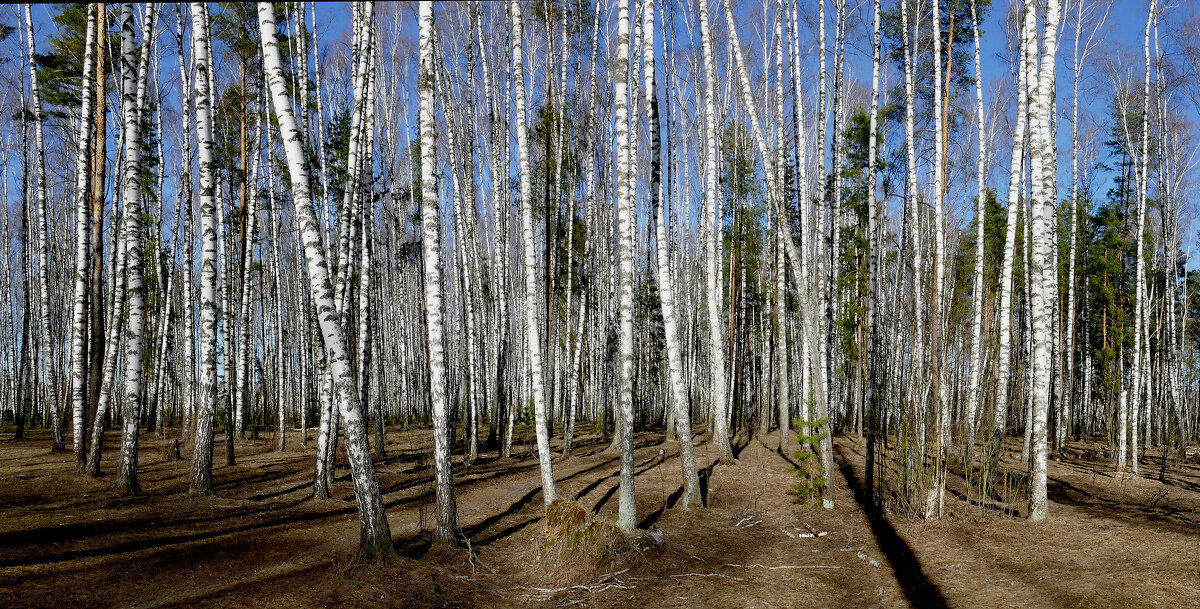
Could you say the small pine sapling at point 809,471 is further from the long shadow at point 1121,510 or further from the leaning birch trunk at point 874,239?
the long shadow at point 1121,510

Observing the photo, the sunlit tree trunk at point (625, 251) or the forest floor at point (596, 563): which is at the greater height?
the sunlit tree trunk at point (625, 251)

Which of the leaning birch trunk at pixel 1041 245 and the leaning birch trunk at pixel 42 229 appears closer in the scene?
the leaning birch trunk at pixel 1041 245

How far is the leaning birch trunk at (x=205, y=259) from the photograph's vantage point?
781 cm

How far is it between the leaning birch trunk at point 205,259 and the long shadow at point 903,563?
314 inches

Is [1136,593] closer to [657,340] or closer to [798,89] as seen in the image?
[798,89]

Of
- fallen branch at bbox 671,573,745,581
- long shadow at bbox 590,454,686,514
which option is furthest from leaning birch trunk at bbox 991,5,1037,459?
long shadow at bbox 590,454,686,514

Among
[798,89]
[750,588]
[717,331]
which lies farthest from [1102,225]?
[750,588]

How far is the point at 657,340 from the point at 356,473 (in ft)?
74.2

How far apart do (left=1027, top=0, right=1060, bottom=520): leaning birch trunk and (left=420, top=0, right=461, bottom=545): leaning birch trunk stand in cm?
645

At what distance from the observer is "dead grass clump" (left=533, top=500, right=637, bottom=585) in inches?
225

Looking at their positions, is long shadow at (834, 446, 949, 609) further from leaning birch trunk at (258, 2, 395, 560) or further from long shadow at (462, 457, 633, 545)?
leaning birch trunk at (258, 2, 395, 560)

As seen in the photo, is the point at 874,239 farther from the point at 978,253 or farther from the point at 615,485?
the point at 615,485

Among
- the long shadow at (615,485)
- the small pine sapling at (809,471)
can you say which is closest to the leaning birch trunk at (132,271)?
the long shadow at (615,485)

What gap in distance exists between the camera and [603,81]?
15.2 metres
